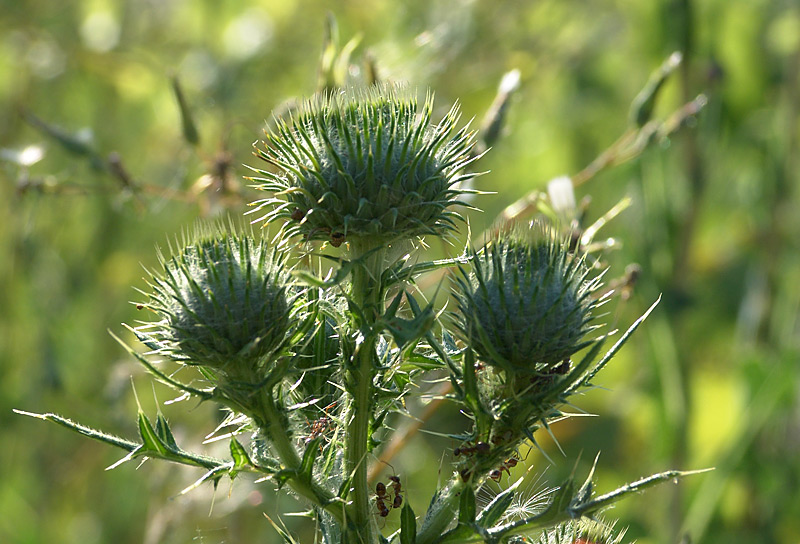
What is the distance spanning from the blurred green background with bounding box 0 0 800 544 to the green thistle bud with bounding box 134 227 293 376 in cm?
159

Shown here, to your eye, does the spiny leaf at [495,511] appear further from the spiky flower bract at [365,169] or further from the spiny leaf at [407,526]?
the spiky flower bract at [365,169]

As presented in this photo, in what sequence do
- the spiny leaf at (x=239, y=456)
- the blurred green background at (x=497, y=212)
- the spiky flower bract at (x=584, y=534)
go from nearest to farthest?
the spiny leaf at (x=239, y=456), the spiky flower bract at (x=584, y=534), the blurred green background at (x=497, y=212)

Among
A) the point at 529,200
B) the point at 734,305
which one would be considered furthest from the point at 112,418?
the point at 734,305

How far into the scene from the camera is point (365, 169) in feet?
4.96

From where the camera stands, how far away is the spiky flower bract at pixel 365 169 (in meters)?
1.51

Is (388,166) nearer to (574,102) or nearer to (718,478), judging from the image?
(718,478)

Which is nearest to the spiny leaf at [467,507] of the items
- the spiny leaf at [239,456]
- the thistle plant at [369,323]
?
the thistle plant at [369,323]

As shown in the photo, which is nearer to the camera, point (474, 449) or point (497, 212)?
point (474, 449)

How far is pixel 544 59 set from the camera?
17.2ft

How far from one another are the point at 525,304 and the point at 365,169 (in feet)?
1.24

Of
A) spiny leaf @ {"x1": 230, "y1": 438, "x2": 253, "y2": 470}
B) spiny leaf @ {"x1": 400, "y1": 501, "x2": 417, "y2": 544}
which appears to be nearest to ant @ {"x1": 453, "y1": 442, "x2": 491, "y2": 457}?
spiny leaf @ {"x1": 400, "y1": 501, "x2": 417, "y2": 544}

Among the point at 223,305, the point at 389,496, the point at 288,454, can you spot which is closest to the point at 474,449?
the point at 389,496

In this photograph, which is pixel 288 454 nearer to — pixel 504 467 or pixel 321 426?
pixel 321 426

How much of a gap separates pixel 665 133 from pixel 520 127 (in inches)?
118
